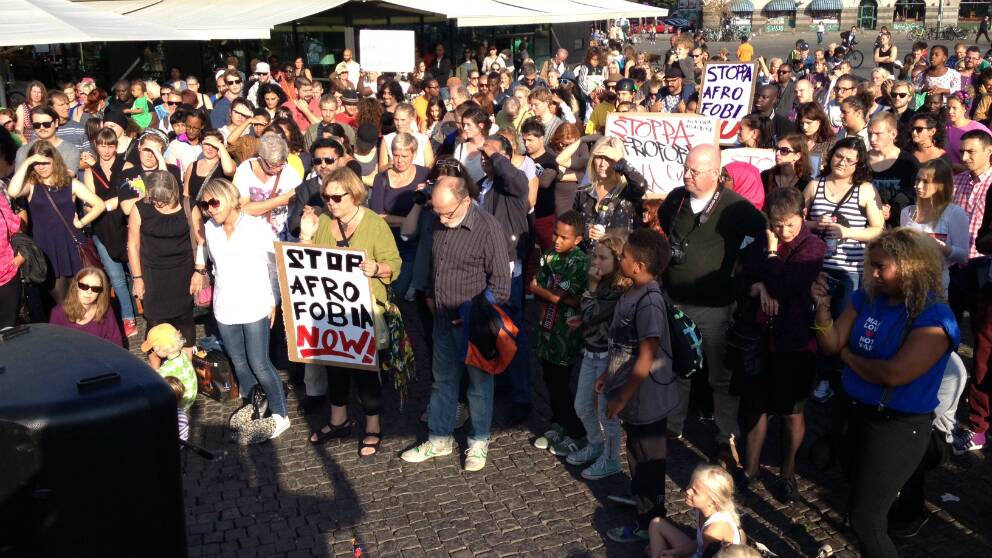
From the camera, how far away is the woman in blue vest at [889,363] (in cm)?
400

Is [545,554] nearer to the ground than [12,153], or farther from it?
nearer to the ground

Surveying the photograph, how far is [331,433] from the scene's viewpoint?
6.30 m

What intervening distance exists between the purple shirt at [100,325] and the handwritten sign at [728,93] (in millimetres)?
5538

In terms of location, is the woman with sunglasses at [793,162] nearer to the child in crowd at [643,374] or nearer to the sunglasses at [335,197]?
the child in crowd at [643,374]

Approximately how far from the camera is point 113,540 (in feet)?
8.30

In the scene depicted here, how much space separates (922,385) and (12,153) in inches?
295

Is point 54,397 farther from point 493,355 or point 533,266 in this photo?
point 533,266

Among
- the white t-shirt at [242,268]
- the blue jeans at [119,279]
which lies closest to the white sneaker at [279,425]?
the white t-shirt at [242,268]

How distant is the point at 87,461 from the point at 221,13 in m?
18.3

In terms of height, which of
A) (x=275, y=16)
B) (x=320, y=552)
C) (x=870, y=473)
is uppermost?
(x=275, y=16)

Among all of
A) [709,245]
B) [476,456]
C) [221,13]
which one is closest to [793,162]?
[709,245]

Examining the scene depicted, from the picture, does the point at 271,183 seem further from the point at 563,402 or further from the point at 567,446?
the point at 567,446

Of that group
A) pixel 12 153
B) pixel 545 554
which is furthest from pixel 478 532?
pixel 12 153

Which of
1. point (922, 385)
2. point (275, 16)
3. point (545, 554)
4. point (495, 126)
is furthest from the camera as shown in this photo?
point (275, 16)
